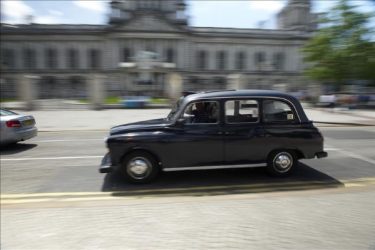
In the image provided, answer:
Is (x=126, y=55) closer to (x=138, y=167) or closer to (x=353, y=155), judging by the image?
(x=353, y=155)

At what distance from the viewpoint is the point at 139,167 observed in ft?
23.0

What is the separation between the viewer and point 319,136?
7523 millimetres

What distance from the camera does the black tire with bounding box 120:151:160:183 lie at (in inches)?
275

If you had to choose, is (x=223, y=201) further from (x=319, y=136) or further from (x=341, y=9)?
(x=341, y=9)

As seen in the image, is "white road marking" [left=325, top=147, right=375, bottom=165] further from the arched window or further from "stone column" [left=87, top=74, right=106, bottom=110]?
the arched window

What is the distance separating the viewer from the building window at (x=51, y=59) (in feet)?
265

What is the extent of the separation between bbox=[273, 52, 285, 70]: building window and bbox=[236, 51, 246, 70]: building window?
7.47 m

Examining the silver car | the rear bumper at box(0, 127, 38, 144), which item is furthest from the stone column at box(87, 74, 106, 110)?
the rear bumper at box(0, 127, 38, 144)

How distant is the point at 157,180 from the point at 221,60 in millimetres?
79957

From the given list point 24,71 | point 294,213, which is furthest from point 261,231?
point 24,71

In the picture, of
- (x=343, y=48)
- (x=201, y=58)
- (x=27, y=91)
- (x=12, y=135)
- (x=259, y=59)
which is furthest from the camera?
(x=259, y=59)

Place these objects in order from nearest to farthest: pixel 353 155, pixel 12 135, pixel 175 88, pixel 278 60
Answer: pixel 353 155 < pixel 12 135 < pixel 175 88 < pixel 278 60

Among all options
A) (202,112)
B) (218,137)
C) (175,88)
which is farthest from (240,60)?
(218,137)

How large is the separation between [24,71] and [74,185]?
270 feet
